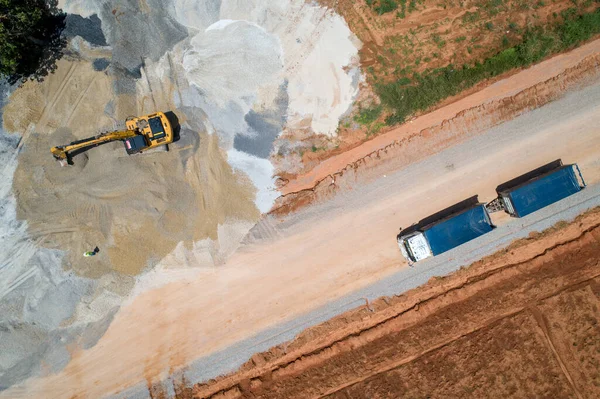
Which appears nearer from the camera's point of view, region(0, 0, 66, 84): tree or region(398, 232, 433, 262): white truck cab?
region(0, 0, 66, 84): tree

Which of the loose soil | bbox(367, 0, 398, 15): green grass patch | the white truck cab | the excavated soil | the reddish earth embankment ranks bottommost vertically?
the excavated soil

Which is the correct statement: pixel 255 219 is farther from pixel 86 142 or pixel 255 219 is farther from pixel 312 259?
pixel 86 142

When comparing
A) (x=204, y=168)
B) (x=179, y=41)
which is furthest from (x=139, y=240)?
(x=179, y=41)

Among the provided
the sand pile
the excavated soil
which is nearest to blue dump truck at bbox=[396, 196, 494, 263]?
the excavated soil

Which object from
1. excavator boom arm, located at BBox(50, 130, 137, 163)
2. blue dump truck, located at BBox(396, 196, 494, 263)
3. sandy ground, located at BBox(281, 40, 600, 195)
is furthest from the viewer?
sandy ground, located at BBox(281, 40, 600, 195)

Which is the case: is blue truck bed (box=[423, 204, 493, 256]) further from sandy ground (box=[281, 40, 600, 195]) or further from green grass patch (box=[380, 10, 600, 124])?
green grass patch (box=[380, 10, 600, 124])

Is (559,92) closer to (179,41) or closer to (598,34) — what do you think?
(598,34)

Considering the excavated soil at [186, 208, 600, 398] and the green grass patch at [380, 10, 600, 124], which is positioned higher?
the green grass patch at [380, 10, 600, 124]
